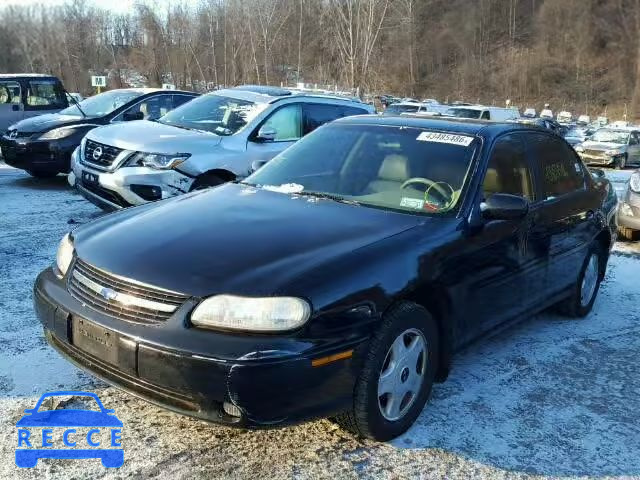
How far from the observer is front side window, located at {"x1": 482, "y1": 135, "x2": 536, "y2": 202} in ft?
12.9

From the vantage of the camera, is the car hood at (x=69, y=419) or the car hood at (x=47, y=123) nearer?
the car hood at (x=69, y=419)

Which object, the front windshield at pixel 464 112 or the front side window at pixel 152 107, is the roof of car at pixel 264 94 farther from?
the front windshield at pixel 464 112

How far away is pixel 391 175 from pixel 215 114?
417 cm

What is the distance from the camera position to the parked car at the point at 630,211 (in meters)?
7.91

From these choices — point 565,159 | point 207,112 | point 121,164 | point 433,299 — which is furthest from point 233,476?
point 207,112

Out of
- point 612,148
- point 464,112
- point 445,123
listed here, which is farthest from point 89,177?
point 612,148

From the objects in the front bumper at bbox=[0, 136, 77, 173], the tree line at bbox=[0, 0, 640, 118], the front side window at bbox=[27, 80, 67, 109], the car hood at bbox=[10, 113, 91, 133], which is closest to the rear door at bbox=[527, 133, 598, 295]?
the front bumper at bbox=[0, 136, 77, 173]

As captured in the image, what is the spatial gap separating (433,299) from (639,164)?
25.0m

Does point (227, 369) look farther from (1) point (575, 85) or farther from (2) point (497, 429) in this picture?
(1) point (575, 85)

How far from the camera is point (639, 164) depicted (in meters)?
25.2

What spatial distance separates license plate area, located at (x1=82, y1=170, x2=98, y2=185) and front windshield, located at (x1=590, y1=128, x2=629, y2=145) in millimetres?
21983

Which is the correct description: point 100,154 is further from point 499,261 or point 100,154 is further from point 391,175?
point 499,261

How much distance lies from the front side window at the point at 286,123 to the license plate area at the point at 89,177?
190 centimetres

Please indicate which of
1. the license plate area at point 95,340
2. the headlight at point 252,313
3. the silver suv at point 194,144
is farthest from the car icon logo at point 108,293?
the silver suv at point 194,144
